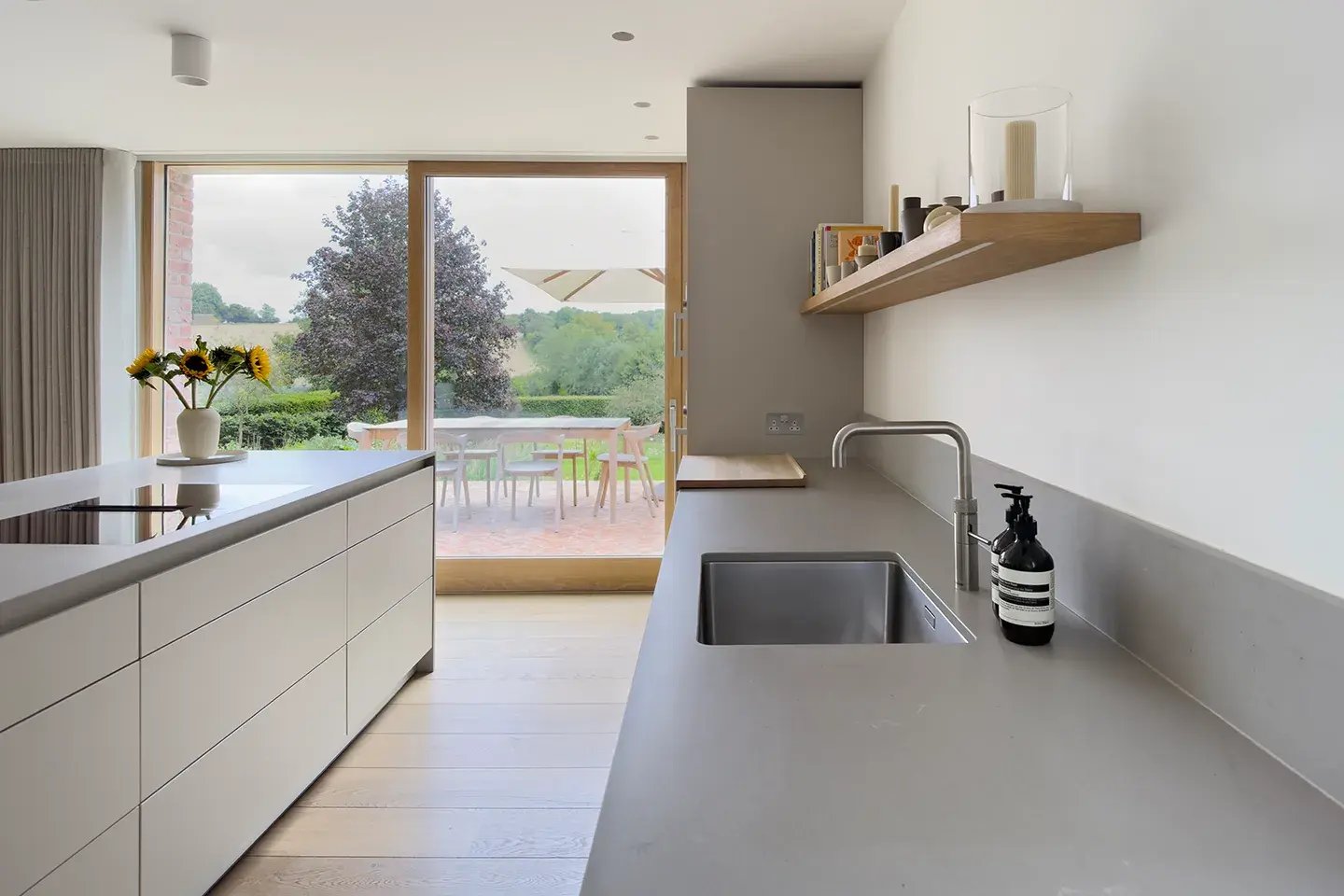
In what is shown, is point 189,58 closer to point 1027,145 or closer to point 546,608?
point 546,608

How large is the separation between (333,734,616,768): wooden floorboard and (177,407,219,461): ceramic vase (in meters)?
1.13

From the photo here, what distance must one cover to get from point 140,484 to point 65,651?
3.63 ft

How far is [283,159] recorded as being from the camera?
4.22 metres

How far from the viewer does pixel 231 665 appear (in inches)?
70.7

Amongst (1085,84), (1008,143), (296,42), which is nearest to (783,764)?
(1008,143)

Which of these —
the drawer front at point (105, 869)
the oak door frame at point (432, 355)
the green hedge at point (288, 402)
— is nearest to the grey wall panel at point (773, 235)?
the oak door frame at point (432, 355)

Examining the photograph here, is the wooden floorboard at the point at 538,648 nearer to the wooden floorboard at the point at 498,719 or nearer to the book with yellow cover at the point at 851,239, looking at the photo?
the wooden floorboard at the point at 498,719

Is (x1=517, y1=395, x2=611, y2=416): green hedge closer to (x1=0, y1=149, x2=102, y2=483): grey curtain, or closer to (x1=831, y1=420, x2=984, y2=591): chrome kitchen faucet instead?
(x1=0, y1=149, x2=102, y2=483): grey curtain

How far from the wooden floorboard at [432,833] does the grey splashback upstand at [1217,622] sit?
144 cm

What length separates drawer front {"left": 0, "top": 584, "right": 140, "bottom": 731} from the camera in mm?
1183

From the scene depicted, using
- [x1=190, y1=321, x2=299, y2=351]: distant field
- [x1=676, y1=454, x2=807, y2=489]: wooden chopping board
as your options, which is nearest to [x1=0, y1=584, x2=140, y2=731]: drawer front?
[x1=676, y1=454, x2=807, y2=489]: wooden chopping board

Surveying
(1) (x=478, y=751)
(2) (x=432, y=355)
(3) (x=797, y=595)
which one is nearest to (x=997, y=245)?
(3) (x=797, y=595)

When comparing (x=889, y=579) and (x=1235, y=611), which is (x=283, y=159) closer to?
(x=889, y=579)

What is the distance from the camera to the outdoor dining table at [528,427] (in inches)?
169
